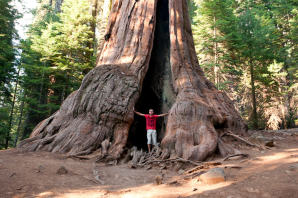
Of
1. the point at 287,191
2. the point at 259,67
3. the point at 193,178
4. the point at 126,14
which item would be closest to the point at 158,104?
the point at 126,14

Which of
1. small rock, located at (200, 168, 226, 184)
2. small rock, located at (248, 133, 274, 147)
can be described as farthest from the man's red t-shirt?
small rock, located at (200, 168, 226, 184)

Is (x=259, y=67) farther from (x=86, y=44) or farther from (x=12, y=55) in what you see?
(x=12, y=55)

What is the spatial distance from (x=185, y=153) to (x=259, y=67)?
12457mm

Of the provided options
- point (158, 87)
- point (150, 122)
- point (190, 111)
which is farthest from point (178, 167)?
point (158, 87)

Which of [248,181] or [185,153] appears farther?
[185,153]

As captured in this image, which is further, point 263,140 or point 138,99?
point 138,99

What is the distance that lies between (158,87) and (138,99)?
1867mm

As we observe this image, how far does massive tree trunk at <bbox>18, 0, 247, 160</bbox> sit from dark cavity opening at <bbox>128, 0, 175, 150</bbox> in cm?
4

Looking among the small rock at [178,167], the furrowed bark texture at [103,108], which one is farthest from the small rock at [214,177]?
the furrowed bark texture at [103,108]

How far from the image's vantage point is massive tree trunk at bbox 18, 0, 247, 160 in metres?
5.41

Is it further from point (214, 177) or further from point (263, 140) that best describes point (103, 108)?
point (263, 140)

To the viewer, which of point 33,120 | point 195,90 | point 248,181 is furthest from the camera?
point 33,120

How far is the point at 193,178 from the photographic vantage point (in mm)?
3416

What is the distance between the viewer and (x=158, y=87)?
855 cm
